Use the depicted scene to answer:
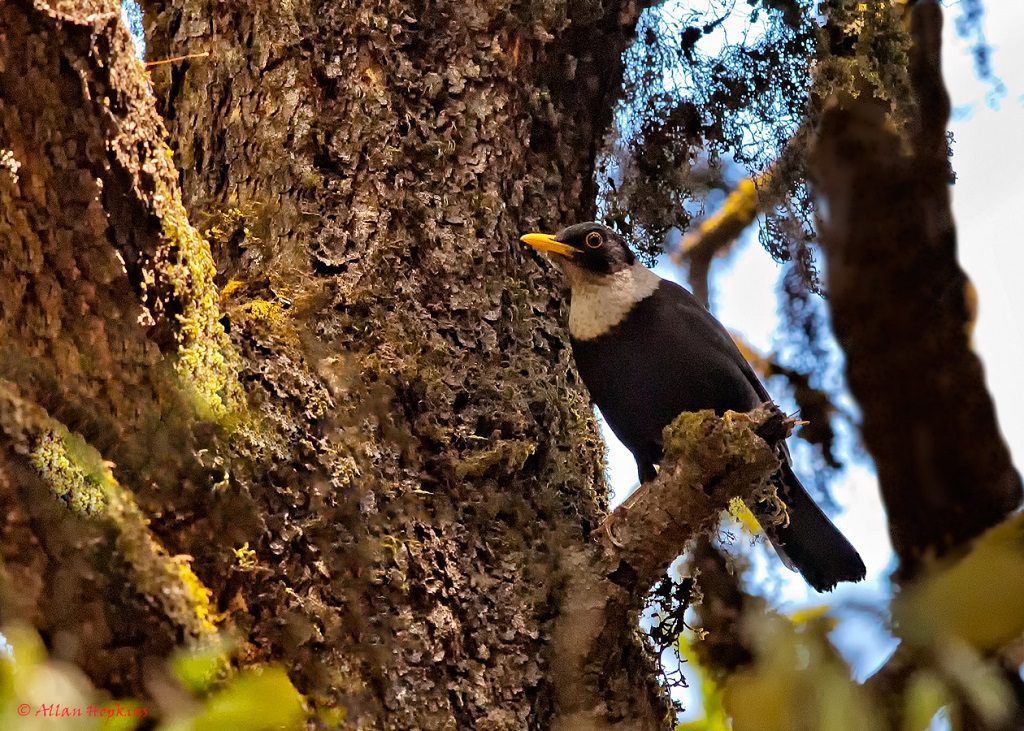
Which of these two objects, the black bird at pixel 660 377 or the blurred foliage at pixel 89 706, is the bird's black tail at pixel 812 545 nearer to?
the black bird at pixel 660 377

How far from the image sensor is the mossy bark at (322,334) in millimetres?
2082

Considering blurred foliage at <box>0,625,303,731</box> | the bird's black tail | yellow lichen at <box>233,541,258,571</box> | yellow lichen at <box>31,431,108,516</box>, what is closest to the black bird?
the bird's black tail

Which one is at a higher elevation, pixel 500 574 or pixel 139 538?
pixel 139 538

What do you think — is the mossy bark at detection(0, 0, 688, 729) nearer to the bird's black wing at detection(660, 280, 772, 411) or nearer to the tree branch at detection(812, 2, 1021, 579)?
the bird's black wing at detection(660, 280, 772, 411)

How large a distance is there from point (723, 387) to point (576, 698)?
1250 millimetres

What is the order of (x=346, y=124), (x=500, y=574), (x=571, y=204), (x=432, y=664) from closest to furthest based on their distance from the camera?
(x=432, y=664) < (x=500, y=574) < (x=346, y=124) < (x=571, y=204)

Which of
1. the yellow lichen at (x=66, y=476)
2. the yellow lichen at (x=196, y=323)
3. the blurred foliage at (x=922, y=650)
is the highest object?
the yellow lichen at (x=196, y=323)

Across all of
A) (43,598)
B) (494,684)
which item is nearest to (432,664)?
(494,684)

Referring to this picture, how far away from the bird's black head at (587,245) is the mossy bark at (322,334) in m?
0.06

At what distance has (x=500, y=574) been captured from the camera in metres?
2.66

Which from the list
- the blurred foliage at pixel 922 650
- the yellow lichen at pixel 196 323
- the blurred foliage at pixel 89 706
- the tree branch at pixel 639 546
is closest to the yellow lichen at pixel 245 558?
the yellow lichen at pixel 196 323

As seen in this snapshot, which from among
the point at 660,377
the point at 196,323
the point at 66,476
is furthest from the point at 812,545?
the point at 66,476

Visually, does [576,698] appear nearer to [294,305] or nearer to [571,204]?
[294,305]

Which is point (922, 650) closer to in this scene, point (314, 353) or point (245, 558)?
point (245, 558)
